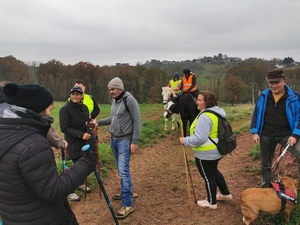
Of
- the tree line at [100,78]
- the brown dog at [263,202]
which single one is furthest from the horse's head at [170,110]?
the tree line at [100,78]

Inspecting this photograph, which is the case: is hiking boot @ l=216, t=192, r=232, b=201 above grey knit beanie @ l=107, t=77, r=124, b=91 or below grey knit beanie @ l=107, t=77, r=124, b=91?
below

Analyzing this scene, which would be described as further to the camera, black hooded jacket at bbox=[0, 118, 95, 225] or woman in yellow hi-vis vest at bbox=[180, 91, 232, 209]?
woman in yellow hi-vis vest at bbox=[180, 91, 232, 209]

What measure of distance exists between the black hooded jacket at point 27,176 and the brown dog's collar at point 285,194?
279cm

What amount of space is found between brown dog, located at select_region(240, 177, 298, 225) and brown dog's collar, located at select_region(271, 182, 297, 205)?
3.6 inches

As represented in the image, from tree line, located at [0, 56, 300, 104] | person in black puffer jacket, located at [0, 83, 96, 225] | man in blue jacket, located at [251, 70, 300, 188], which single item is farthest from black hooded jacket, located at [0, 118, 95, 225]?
tree line, located at [0, 56, 300, 104]

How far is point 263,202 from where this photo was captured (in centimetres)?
327

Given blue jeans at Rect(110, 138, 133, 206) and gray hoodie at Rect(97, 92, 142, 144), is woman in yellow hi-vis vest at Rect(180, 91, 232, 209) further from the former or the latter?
blue jeans at Rect(110, 138, 133, 206)

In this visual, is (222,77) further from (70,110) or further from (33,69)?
(70,110)

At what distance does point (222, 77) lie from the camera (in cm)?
5856

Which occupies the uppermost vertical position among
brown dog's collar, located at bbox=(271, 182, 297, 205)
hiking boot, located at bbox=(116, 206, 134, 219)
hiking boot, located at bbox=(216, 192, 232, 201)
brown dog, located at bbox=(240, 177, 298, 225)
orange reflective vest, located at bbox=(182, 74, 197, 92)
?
orange reflective vest, located at bbox=(182, 74, 197, 92)

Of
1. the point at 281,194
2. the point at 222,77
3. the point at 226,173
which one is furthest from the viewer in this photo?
the point at 222,77

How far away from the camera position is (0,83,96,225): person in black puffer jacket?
1.75 metres

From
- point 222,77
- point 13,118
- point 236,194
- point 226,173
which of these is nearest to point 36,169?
point 13,118

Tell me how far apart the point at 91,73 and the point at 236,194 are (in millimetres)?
43280
